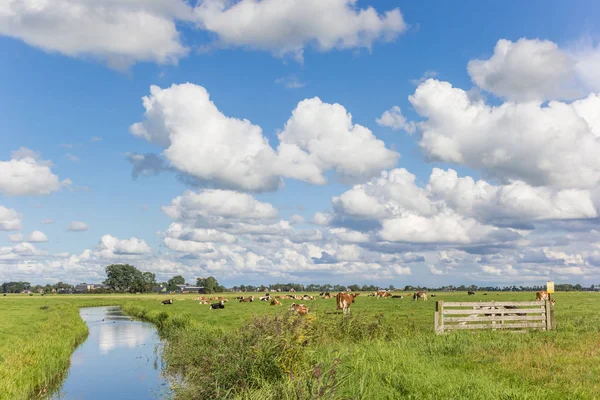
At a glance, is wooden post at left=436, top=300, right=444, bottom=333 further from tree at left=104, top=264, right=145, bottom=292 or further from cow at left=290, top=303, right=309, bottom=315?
tree at left=104, top=264, right=145, bottom=292

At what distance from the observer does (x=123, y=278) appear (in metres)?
181

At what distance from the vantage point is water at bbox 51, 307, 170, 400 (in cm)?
2036

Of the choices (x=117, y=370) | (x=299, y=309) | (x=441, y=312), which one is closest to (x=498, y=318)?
(x=441, y=312)

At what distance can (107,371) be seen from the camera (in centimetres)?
2519

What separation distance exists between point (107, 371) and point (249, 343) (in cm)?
1457

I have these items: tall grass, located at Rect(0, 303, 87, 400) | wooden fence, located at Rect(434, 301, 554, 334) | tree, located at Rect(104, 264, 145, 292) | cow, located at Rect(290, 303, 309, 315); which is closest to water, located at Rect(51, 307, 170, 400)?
tall grass, located at Rect(0, 303, 87, 400)

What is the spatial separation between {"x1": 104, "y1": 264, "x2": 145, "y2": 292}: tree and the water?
149565mm

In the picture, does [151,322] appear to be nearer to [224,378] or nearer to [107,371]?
[107,371]

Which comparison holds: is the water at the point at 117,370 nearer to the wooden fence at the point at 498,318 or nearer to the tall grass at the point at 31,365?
the tall grass at the point at 31,365

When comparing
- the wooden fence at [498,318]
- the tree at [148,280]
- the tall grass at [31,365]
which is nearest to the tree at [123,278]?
the tree at [148,280]

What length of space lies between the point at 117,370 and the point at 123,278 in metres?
166

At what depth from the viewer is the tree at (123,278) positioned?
18038 cm

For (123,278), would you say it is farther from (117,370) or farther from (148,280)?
(117,370)

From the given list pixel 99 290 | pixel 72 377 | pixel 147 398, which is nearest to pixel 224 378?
pixel 147 398
